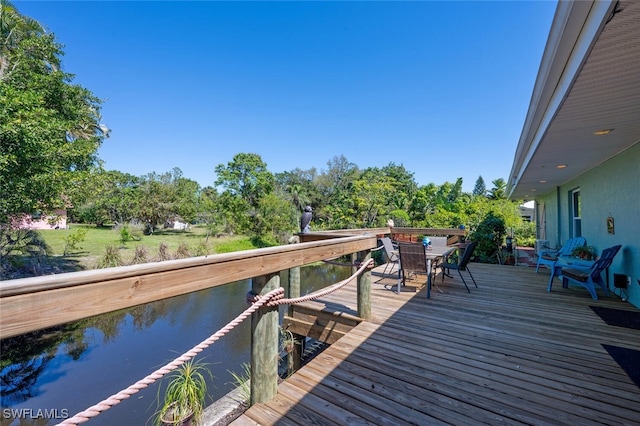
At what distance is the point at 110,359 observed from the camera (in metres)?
6.70

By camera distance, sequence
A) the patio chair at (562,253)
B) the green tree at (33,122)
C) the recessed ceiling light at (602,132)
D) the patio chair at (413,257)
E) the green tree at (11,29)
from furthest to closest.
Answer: the green tree at (11,29), the green tree at (33,122), the patio chair at (562,253), the patio chair at (413,257), the recessed ceiling light at (602,132)

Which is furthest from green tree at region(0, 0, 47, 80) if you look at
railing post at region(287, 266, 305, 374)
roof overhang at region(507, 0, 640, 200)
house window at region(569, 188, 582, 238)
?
house window at region(569, 188, 582, 238)

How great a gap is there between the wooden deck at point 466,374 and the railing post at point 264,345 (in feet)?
0.34

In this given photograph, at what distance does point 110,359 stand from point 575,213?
1228cm

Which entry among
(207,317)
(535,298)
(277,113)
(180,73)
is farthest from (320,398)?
(277,113)

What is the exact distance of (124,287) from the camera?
3.46ft

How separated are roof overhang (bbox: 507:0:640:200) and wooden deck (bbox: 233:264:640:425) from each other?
2.37m

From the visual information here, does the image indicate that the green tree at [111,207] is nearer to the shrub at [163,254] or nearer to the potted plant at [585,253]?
the shrub at [163,254]

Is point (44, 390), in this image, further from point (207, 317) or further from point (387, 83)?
point (387, 83)

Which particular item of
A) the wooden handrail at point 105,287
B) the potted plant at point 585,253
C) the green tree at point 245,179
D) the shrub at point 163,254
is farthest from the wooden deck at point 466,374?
the green tree at point 245,179

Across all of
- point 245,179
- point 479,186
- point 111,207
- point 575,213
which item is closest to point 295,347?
point 575,213

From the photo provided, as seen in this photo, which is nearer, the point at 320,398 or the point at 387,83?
the point at 320,398

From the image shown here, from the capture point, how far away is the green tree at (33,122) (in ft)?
22.0

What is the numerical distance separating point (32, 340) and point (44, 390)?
2.95 m
